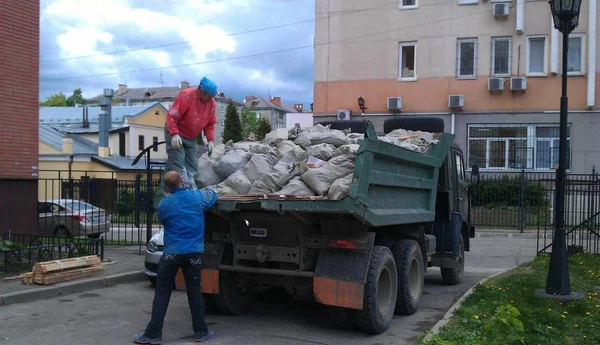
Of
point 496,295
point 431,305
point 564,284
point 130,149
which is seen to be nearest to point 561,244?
point 564,284

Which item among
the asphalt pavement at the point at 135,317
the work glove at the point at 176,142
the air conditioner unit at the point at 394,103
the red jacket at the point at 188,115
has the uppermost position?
the air conditioner unit at the point at 394,103

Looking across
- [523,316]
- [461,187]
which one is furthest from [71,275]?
[523,316]

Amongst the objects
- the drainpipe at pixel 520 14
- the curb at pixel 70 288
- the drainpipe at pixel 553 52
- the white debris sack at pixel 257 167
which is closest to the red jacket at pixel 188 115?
the white debris sack at pixel 257 167

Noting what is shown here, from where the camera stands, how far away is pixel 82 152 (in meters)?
44.1

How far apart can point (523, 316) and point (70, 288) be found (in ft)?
21.2

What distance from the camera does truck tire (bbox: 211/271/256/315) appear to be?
25.5 ft

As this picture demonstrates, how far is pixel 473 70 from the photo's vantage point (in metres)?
26.6

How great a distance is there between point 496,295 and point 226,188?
3913 mm

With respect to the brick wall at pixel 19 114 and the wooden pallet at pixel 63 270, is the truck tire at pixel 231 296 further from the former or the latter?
the brick wall at pixel 19 114

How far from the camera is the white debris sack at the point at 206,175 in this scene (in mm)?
7728

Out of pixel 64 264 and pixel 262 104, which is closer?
pixel 64 264

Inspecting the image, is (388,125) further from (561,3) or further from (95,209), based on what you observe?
(95,209)

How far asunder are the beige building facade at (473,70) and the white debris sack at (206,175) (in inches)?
772

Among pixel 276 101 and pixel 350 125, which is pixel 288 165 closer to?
pixel 350 125
